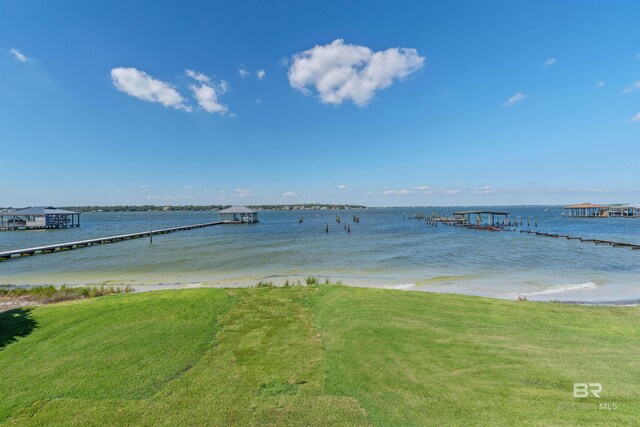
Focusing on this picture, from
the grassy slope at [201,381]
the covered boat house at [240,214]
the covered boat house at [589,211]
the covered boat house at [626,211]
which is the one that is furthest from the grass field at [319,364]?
the covered boat house at [589,211]

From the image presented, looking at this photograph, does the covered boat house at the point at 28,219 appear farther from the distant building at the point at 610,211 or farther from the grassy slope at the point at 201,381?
the distant building at the point at 610,211

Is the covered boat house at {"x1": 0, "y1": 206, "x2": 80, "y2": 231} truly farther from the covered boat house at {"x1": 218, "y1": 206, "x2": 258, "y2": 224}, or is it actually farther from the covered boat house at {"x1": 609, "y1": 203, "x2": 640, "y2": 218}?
the covered boat house at {"x1": 609, "y1": 203, "x2": 640, "y2": 218}

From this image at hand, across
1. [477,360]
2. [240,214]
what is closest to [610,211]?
[240,214]

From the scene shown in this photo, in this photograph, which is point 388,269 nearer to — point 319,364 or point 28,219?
point 319,364

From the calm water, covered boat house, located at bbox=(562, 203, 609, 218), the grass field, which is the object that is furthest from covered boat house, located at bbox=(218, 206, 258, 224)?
covered boat house, located at bbox=(562, 203, 609, 218)

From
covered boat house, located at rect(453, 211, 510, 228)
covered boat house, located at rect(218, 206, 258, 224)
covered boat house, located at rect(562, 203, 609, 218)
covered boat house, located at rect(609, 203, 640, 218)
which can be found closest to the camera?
covered boat house, located at rect(453, 211, 510, 228)

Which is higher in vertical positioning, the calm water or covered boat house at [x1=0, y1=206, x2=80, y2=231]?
covered boat house at [x1=0, y1=206, x2=80, y2=231]

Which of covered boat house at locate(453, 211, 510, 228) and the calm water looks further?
covered boat house at locate(453, 211, 510, 228)

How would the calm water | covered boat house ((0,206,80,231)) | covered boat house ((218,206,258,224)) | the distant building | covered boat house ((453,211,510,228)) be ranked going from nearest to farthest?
1. the calm water
2. covered boat house ((453,211,510,228))
3. covered boat house ((0,206,80,231))
4. covered boat house ((218,206,258,224))
5. the distant building
